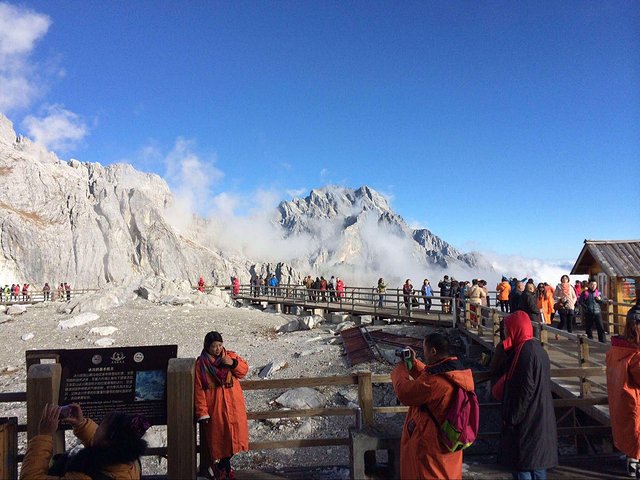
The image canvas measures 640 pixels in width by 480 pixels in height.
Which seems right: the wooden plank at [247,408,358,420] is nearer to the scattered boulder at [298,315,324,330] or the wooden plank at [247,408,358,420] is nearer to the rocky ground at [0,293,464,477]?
the rocky ground at [0,293,464,477]

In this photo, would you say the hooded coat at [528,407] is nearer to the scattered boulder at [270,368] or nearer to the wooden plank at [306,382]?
the wooden plank at [306,382]

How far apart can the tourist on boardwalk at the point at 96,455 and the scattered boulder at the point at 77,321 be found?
2050 centimetres

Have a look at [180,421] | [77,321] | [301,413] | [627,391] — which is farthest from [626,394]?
[77,321]

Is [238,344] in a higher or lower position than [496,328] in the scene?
lower

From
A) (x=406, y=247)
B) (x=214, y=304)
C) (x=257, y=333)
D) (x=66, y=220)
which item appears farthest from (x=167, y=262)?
(x=406, y=247)

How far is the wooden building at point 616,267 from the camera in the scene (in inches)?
504

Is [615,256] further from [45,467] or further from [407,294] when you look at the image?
[45,467]

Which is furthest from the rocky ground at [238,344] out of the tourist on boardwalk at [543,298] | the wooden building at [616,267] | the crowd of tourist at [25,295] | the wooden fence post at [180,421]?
the crowd of tourist at [25,295]

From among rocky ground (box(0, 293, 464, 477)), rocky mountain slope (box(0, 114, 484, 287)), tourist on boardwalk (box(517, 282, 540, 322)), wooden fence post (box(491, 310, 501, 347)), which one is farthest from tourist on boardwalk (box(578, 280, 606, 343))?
rocky mountain slope (box(0, 114, 484, 287))

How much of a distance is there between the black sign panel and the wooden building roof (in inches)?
527

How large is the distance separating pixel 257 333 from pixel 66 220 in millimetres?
59248

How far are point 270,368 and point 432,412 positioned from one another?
10568 millimetres

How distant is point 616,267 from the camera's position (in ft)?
42.8

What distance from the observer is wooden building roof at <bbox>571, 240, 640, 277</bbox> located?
12.9 metres
